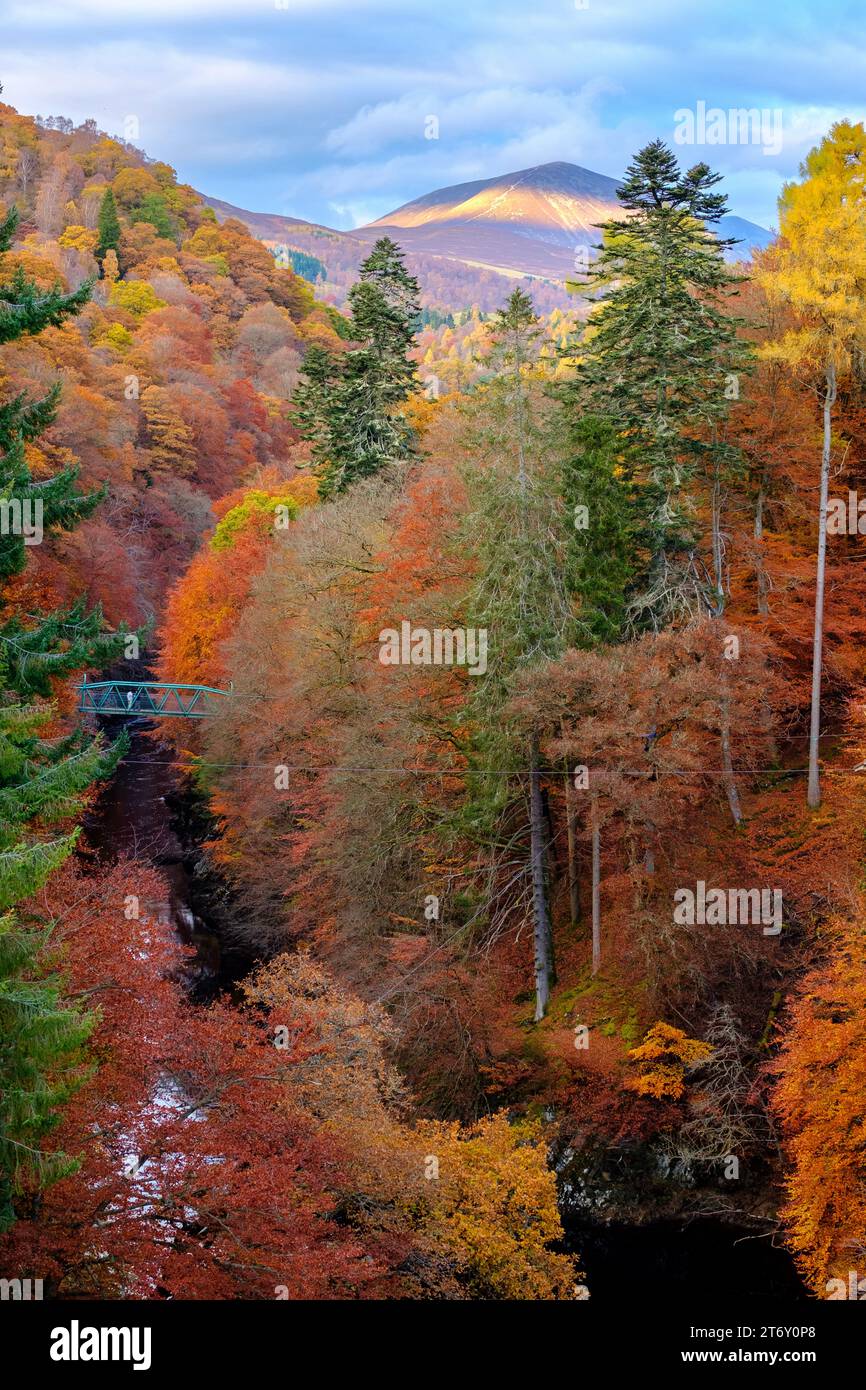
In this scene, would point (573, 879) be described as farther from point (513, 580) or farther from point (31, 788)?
point (31, 788)

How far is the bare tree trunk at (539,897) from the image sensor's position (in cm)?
2725

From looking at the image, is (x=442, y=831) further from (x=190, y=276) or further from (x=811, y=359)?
(x=190, y=276)

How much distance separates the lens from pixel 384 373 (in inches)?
1722

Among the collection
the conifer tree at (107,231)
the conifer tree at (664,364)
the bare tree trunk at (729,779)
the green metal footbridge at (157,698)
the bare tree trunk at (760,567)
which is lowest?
the bare tree trunk at (729,779)

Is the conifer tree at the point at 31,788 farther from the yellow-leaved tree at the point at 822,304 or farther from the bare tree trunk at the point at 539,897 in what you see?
the yellow-leaved tree at the point at 822,304

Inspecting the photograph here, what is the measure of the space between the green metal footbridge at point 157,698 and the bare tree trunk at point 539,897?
45.7 ft

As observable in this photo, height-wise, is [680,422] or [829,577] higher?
[680,422]

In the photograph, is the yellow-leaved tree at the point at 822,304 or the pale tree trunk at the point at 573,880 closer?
the yellow-leaved tree at the point at 822,304

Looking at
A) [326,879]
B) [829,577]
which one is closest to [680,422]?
[829,577]

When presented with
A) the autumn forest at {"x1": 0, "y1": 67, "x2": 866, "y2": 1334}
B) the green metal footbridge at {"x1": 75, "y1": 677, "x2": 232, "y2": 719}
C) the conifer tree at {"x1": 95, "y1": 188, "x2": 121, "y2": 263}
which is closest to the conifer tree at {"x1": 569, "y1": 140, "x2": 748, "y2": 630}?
the autumn forest at {"x1": 0, "y1": 67, "x2": 866, "y2": 1334}

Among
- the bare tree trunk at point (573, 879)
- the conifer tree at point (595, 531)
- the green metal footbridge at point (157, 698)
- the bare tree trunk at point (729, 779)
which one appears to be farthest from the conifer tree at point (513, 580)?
the green metal footbridge at point (157, 698)

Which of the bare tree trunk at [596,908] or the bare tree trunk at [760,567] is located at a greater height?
the bare tree trunk at [760,567]

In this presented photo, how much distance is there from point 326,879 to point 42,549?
1600cm
